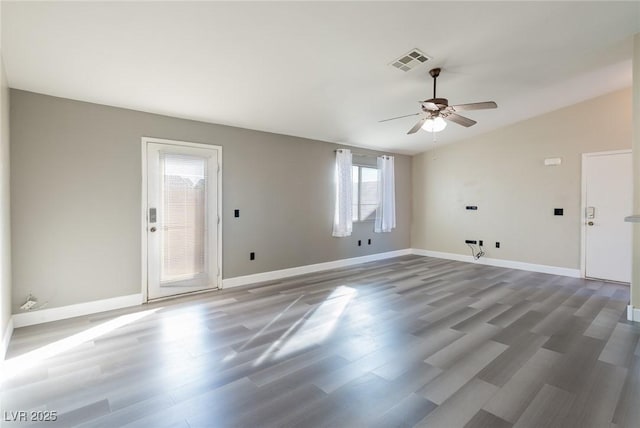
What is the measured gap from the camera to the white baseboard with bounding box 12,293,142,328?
3281mm

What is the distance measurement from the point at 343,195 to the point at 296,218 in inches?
46.4

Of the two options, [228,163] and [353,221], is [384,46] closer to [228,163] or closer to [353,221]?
[228,163]

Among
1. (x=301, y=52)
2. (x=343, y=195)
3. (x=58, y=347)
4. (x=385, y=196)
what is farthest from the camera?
(x=385, y=196)

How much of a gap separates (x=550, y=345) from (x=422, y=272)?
3.01 m

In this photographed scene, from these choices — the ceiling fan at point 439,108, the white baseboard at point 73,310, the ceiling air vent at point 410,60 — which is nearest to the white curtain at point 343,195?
the ceiling fan at point 439,108

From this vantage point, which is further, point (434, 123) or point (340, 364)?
point (434, 123)

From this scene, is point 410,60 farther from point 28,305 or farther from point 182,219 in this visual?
point 28,305

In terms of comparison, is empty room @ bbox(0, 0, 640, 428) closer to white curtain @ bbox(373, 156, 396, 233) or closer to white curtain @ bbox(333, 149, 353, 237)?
white curtain @ bbox(333, 149, 353, 237)

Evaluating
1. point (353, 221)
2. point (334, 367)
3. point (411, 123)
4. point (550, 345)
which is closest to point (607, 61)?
→ point (411, 123)

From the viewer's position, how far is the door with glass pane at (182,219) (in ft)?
13.5

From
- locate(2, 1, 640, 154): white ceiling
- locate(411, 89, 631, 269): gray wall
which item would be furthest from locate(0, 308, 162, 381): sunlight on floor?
locate(411, 89, 631, 269): gray wall

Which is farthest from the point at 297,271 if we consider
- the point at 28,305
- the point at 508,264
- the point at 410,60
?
the point at 508,264

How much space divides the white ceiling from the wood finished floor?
262 centimetres

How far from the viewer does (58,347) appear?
280 centimetres
